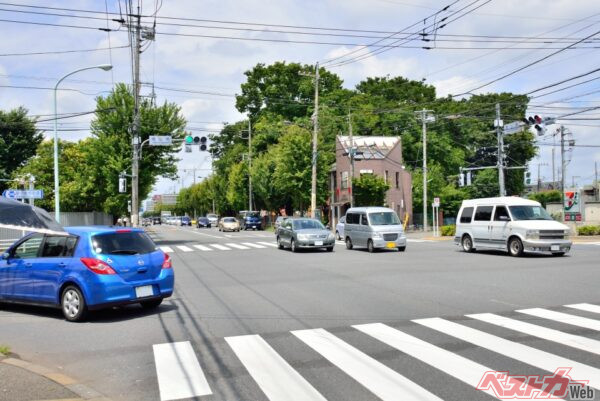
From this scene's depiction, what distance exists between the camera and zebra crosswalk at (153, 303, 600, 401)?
5.42 meters

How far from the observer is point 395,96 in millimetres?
72312

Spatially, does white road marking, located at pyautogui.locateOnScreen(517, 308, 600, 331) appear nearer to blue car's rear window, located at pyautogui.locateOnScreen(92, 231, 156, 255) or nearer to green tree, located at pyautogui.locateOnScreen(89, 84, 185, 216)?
blue car's rear window, located at pyautogui.locateOnScreen(92, 231, 156, 255)

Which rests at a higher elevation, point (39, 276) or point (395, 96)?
point (395, 96)

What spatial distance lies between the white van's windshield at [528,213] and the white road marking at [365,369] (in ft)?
48.6

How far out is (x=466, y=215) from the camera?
2283 centimetres

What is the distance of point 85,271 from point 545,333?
7.00m

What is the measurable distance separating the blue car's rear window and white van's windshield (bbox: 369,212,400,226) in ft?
48.5

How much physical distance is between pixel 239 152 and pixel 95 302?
71.8 m

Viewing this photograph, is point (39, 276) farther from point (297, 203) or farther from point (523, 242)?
point (297, 203)

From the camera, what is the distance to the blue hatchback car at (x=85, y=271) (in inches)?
352

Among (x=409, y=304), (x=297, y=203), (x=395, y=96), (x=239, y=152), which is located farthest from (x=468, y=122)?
(x=409, y=304)

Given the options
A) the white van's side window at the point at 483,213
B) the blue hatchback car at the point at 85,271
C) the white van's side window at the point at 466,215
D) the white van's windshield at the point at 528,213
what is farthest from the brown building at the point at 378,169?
the blue hatchback car at the point at 85,271

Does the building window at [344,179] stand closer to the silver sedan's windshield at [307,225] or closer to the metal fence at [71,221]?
the metal fence at [71,221]

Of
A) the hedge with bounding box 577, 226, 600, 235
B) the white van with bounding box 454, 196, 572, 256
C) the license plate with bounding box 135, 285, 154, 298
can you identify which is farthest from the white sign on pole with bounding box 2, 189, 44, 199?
the hedge with bounding box 577, 226, 600, 235
